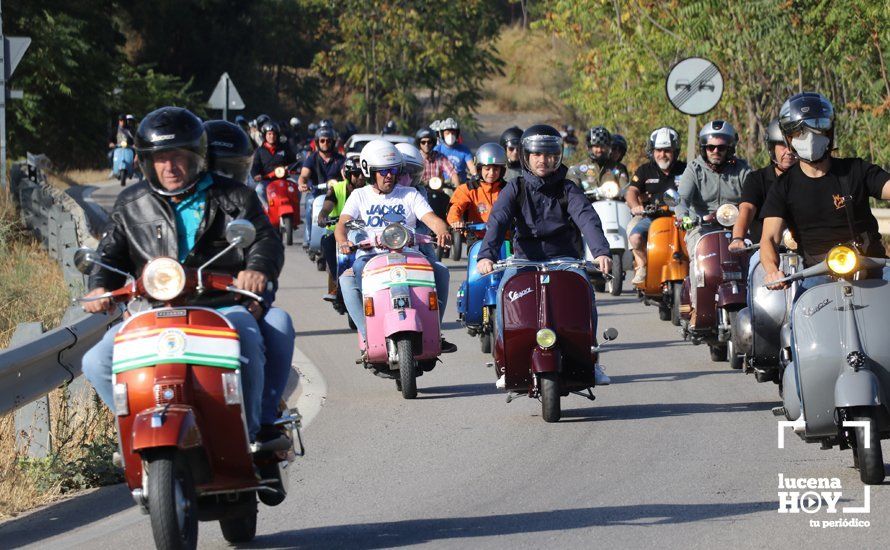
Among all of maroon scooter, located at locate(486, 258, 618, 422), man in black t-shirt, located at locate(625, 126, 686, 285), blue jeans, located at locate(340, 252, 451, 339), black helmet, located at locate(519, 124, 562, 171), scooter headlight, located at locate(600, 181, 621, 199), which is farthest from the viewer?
scooter headlight, located at locate(600, 181, 621, 199)

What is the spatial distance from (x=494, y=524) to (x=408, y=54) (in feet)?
162

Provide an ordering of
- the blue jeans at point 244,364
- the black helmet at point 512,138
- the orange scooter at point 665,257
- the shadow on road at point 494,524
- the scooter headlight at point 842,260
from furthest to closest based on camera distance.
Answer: the black helmet at point 512,138 < the orange scooter at point 665,257 < the scooter headlight at point 842,260 < the shadow on road at point 494,524 < the blue jeans at point 244,364

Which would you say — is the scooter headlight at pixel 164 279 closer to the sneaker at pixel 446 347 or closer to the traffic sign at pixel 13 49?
the sneaker at pixel 446 347

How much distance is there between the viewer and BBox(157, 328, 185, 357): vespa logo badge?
22.1 ft

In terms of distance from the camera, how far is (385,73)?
190 feet

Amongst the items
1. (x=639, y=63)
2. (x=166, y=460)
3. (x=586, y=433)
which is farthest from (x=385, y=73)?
(x=166, y=460)

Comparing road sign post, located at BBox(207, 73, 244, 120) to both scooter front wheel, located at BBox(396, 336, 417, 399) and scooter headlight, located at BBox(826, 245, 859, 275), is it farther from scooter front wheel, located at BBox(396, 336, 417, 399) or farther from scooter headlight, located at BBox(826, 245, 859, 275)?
scooter headlight, located at BBox(826, 245, 859, 275)

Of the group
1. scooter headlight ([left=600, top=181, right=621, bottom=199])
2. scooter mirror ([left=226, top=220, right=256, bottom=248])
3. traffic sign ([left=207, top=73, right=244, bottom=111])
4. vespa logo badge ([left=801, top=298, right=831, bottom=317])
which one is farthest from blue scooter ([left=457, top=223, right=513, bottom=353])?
traffic sign ([left=207, top=73, right=244, bottom=111])

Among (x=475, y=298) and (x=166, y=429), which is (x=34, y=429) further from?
(x=475, y=298)

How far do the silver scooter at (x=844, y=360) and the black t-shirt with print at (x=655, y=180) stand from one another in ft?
25.3

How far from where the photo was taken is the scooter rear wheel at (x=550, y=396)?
10656 millimetres

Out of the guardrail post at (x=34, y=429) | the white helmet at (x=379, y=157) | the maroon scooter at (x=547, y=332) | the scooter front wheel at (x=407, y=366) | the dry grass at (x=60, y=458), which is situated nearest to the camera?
the dry grass at (x=60, y=458)

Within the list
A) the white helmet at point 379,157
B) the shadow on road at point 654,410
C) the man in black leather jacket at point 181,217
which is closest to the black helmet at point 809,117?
the shadow on road at point 654,410

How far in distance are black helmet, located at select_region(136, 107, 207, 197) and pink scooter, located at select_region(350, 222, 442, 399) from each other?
15.4 feet
